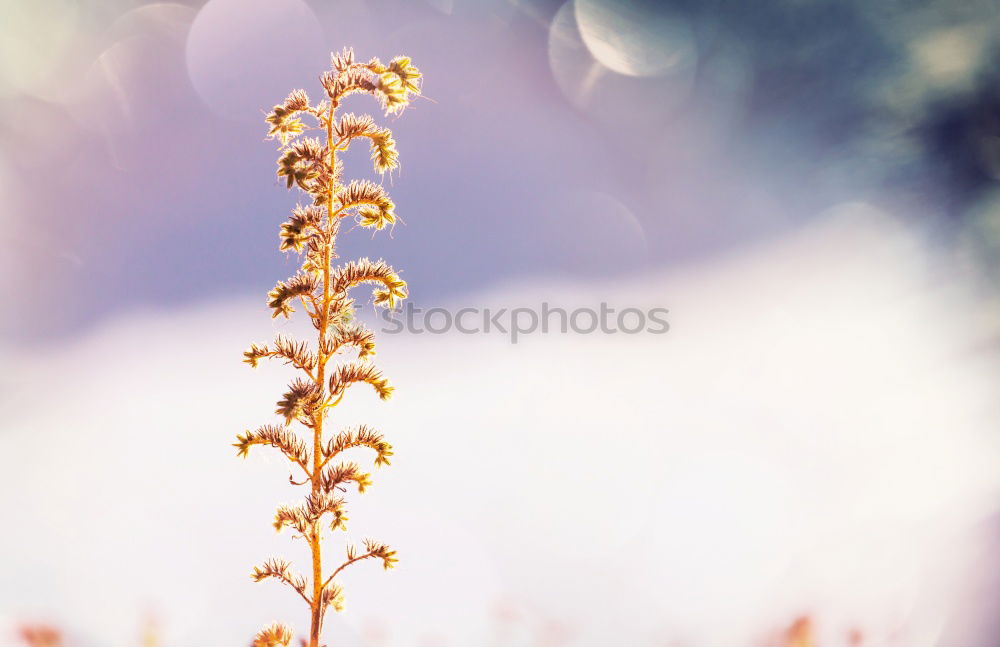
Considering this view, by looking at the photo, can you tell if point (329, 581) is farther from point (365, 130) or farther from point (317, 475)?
point (365, 130)

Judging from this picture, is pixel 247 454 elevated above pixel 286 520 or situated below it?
above

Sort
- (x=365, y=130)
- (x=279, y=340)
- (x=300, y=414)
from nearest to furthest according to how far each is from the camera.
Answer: (x=300, y=414)
(x=279, y=340)
(x=365, y=130)

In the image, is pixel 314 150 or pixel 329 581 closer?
pixel 329 581

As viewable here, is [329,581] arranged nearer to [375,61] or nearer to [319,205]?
[319,205]

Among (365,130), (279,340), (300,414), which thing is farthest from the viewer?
(365,130)

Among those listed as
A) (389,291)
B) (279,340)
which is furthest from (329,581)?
(389,291)

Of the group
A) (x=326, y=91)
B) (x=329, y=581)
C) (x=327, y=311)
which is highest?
(x=326, y=91)

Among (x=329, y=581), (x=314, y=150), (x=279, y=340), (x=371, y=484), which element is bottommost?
(x=329, y=581)

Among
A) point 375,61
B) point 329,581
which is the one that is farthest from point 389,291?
point 329,581

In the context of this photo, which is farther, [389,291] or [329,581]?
[389,291]
